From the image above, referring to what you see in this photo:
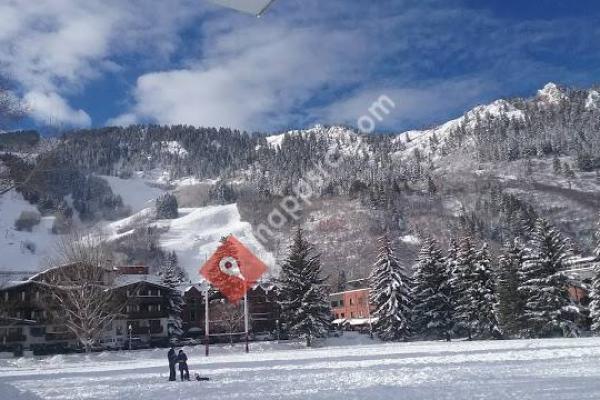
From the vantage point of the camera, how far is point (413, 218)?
192 metres

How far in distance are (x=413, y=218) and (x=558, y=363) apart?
172 meters

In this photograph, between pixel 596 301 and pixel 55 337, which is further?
pixel 55 337

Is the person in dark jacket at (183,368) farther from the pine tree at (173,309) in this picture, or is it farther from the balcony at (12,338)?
the balcony at (12,338)

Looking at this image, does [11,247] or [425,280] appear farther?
[11,247]

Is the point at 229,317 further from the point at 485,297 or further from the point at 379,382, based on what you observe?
the point at 379,382

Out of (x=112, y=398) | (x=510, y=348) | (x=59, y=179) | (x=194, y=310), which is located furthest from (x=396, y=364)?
(x=194, y=310)

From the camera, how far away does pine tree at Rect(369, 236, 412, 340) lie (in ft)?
180

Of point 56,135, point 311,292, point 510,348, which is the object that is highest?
point 56,135

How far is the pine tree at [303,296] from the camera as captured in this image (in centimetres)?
5253

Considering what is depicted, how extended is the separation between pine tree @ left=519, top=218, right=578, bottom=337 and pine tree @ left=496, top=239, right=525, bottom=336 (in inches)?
48.6

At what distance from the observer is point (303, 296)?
5325 cm

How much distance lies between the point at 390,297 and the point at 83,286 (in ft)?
87.9

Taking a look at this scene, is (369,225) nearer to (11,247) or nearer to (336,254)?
(336,254)

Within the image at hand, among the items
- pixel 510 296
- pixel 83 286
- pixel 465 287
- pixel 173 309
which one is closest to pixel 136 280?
pixel 173 309
